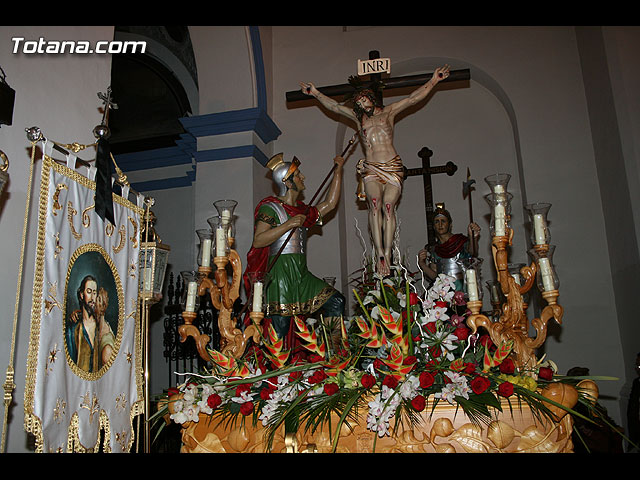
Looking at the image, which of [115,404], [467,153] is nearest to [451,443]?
[115,404]

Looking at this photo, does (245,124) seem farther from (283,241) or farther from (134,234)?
(134,234)

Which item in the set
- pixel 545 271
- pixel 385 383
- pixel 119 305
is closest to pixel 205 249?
pixel 119 305

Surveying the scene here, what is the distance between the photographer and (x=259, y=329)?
355 centimetres

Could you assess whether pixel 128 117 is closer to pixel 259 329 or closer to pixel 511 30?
pixel 511 30

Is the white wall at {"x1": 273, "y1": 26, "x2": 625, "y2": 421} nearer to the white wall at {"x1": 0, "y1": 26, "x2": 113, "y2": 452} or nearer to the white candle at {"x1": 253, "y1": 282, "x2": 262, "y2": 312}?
the white candle at {"x1": 253, "y1": 282, "x2": 262, "y2": 312}

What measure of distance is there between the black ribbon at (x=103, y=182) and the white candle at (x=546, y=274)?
256 cm

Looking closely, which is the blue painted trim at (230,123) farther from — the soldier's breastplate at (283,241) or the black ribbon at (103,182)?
the black ribbon at (103,182)

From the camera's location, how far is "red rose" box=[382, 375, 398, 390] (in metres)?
2.78

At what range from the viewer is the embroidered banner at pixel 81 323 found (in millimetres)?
2721

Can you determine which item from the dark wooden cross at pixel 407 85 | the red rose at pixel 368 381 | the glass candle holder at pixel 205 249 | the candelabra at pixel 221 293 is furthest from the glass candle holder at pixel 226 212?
the dark wooden cross at pixel 407 85

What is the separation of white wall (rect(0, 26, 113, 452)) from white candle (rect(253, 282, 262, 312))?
52.4 inches

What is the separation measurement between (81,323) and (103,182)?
2.73 feet

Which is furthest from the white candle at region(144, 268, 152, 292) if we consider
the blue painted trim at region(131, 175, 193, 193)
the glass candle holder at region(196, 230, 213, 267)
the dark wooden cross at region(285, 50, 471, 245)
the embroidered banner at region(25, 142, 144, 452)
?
the blue painted trim at region(131, 175, 193, 193)

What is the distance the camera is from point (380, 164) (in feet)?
18.6
